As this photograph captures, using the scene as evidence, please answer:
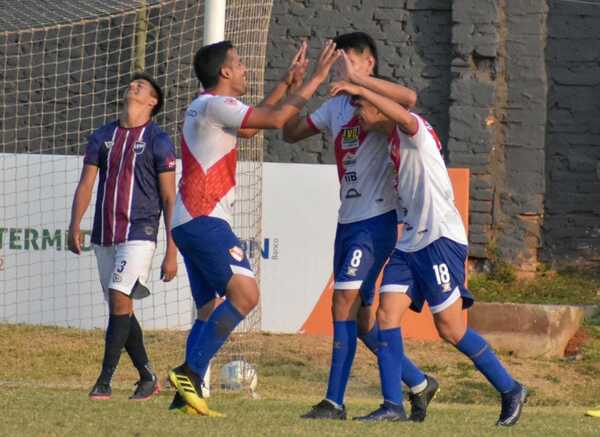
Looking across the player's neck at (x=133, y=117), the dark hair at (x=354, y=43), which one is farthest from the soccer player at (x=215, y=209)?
the player's neck at (x=133, y=117)

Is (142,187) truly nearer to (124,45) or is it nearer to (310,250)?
(310,250)

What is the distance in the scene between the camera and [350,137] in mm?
7469

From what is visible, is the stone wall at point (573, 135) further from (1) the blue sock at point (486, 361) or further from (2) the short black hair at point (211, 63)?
(2) the short black hair at point (211, 63)

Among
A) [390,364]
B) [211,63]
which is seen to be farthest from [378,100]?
[390,364]

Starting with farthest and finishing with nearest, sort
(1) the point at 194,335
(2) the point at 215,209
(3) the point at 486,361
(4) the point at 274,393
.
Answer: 1. (4) the point at 274,393
2. (1) the point at 194,335
3. (3) the point at 486,361
4. (2) the point at 215,209

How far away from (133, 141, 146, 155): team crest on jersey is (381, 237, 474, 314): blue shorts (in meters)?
2.01

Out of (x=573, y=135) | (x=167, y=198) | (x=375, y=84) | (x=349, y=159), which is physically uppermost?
(x=573, y=135)

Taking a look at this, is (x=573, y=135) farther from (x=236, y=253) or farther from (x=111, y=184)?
(x=236, y=253)

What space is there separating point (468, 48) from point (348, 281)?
27.9 ft

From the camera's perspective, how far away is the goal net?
36.3 feet

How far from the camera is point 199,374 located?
6.96 metres

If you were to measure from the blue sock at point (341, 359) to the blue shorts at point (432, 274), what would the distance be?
0.29 metres

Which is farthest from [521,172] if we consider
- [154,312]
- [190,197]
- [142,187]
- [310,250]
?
[190,197]

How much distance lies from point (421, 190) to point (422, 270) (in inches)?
15.9
